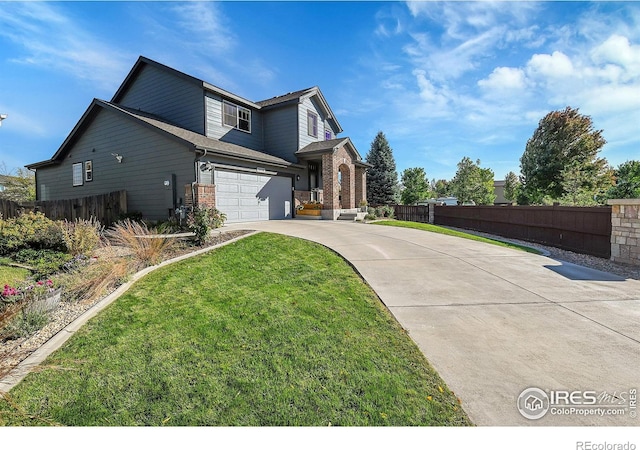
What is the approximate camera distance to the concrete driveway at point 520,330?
2.44 metres

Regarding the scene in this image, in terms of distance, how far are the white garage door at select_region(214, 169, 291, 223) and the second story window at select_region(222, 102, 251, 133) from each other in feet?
13.5

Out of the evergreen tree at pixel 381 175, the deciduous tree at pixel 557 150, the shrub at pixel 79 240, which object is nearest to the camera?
the shrub at pixel 79 240

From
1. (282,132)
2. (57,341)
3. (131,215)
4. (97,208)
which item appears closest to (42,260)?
(57,341)

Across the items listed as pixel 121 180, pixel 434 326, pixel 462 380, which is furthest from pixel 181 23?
pixel 462 380

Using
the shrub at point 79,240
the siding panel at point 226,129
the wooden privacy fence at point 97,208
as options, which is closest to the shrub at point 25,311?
the shrub at point 79,240

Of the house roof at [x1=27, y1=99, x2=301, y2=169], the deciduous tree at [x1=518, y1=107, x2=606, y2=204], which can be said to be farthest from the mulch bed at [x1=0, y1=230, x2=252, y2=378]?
the deciduous tree at [x1=518, y1=107, x2=606, y2=204]

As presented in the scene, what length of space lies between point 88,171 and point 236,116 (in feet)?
28.5

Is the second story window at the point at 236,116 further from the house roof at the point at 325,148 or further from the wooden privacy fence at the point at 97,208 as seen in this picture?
the wooden privacy fence at the point at 97,208

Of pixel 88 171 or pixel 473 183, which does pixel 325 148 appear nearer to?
pixel 88 171

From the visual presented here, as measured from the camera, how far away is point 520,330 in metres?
3.69

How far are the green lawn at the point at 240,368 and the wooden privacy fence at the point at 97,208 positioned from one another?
421 inches

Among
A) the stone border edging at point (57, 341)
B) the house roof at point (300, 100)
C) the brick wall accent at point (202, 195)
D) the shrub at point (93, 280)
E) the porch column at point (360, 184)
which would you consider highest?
the house roof at point (300, 100)

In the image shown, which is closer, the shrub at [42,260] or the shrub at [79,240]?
the shrub at [42,260]

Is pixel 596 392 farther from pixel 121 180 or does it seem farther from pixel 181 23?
pixel 121 180
